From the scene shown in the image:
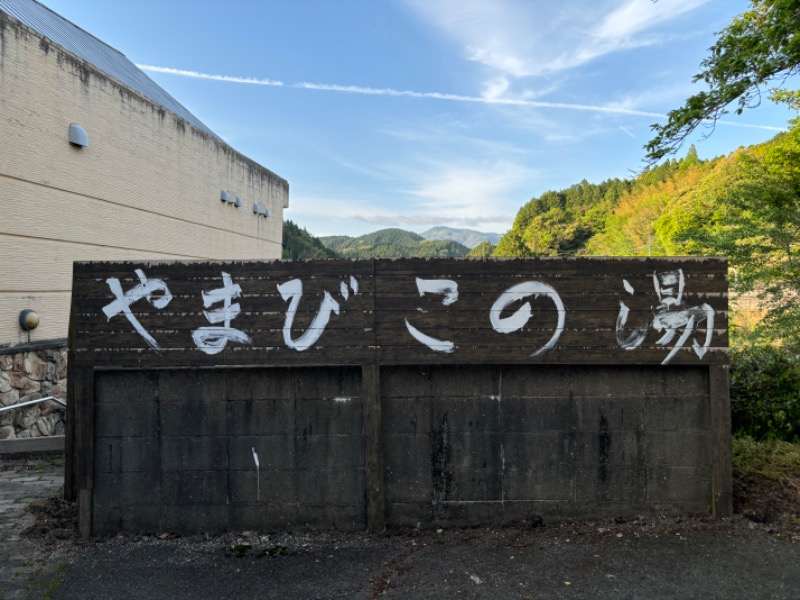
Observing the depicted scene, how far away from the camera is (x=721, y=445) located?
4.37 metres

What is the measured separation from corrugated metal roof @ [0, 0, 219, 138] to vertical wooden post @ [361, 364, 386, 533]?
369 inches

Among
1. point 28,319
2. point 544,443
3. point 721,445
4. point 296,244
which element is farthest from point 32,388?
point 296,244

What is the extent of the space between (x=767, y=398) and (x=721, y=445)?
6.98 ft

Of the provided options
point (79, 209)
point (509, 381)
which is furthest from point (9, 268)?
point (509, 381)

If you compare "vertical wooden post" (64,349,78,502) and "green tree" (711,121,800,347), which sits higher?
"green tree" (711,121,800,347)

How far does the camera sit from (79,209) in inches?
385

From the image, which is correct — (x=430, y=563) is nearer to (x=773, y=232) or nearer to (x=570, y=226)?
(x=773, y=232)

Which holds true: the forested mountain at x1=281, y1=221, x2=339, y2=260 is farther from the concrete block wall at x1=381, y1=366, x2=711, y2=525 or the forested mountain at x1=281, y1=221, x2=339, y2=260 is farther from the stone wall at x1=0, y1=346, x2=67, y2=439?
the concrete block wall at x1=381, y1=366, x2=711, y2=525

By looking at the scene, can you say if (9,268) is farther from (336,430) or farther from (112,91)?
(336,430)

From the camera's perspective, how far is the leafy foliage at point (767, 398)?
572 cm

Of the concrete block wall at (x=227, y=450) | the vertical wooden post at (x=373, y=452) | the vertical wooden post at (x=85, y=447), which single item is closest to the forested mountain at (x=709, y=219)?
the vertical wooden post at (x=373, y=452)

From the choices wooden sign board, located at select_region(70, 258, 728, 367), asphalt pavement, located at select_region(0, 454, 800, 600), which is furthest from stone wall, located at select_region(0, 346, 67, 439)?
wooden sign board, located at select_region(70, 258, 728, 367)

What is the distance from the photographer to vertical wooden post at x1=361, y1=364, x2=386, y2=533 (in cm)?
434

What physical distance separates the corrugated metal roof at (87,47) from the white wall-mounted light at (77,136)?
61.9 inches
